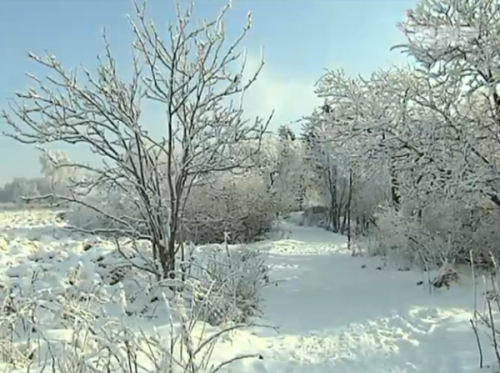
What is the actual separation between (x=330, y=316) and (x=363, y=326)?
2.49ft

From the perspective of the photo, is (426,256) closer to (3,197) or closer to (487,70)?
(487,70)

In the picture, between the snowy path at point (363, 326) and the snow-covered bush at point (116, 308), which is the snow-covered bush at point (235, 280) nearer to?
the snow-covered bush at point (116, 308)

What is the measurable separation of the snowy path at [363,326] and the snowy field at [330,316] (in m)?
0.01

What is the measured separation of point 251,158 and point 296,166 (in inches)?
932

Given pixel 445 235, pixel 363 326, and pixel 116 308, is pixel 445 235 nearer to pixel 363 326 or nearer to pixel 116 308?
pixel 363 326

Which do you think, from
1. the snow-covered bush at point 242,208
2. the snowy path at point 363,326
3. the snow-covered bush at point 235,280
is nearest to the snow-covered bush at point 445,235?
the snowy path at point 363,326

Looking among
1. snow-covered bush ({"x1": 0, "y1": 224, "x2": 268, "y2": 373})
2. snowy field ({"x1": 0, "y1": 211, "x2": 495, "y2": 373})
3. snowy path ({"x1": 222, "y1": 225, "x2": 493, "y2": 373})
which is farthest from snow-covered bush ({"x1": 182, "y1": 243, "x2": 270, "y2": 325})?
snowy path ({"x1": 222, "y1": 225, "x2": 493, "y2": 373})

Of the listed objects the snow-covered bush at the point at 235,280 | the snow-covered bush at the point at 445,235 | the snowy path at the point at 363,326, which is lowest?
the snowy path at the point at 363,326

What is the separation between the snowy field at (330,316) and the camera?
195 inches

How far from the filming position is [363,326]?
252 inches

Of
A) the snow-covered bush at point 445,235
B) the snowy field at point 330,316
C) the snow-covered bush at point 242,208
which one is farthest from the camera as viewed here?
the snow-covered bush at point 242,208

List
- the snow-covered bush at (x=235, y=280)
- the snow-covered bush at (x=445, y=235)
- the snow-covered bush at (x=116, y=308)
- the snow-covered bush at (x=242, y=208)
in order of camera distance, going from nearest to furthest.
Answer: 1. the snow-covered bush at (x=116, y=308)
2. the snow-covered bush at (x=235, y=280)
3. the snow-covered bush at (x=445, y=235)
4. the snow-covered bush at (x=242, y=208)

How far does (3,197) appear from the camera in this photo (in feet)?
143

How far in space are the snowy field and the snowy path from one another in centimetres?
1
